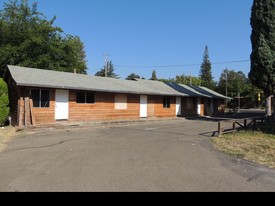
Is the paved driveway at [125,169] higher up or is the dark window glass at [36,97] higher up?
the dark window glass at [36,97]

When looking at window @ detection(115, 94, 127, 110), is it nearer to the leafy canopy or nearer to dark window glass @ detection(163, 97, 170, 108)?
dark window glass @ detection(163, 97, 170, 108)

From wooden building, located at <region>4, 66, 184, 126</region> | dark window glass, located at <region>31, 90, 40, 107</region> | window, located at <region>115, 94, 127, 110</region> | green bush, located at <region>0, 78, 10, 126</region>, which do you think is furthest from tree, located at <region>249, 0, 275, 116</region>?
green bush, located at <region>0, 78, 10, 126</region>

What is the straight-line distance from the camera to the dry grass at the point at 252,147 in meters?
9.54

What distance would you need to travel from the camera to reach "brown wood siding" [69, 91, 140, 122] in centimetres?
2112

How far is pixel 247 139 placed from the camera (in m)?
13.5

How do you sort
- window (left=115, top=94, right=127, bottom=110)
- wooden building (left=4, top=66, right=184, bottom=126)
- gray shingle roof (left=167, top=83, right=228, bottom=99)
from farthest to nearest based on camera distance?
gray shingle roof (left=167, top=83, right=228, bottom=99)
window (left=115, top=94, right=127, bottom=110)
wooden building (left=4, top=66, right=184, bottom=126)

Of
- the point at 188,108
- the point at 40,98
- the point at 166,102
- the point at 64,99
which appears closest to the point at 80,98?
the point at 64,99

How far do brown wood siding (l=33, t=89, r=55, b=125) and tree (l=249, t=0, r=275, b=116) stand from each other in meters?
16.5

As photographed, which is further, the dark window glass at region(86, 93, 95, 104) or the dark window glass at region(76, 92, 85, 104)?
the dark window glass at region(86, 93, 95, 104)

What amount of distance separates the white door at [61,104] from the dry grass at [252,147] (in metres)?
11.3

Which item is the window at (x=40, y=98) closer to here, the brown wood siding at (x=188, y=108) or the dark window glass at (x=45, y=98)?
the dark window glass at (x=45, y=98)

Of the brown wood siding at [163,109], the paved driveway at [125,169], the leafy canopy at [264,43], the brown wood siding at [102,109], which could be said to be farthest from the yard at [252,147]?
the brown wood siding at [163,109]

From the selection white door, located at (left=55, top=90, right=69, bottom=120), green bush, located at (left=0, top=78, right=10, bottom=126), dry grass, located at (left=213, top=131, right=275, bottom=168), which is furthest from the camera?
white door, located at (left=55, top=90, right=69, bottom=120)
